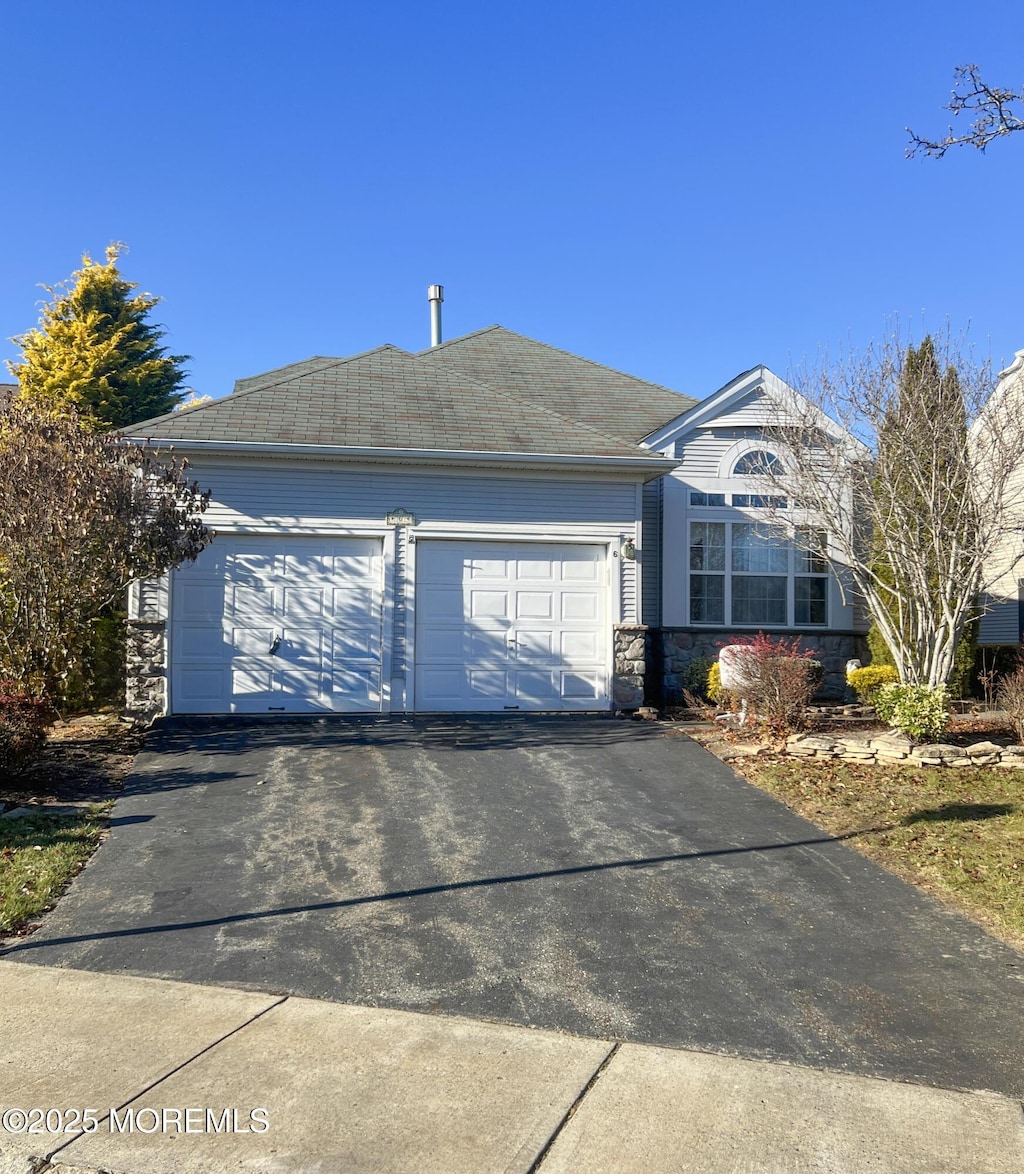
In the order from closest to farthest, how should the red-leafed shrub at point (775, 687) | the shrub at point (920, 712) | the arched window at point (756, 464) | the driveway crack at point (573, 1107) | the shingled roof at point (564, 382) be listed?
the driveway crack at point (573, 1107)
the shrub at point (920, 712)
the red-leafed shrub at point (775, 687)
the arched window at point (756, 464)
the shingled roof at point (564, 382)

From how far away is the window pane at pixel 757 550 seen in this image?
572 inches

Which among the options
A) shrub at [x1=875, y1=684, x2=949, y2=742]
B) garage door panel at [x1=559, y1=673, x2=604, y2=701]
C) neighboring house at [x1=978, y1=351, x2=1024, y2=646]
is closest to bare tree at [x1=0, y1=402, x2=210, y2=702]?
garage door panel at [x1=559, y1=673, x2=604, y2=701]

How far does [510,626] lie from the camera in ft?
41.8

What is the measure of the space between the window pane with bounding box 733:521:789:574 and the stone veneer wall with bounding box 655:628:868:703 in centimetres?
100

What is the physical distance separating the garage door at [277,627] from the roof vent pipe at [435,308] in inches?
374

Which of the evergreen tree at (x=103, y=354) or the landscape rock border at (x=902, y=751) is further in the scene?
the evergreen tree at (x=103, y=354)

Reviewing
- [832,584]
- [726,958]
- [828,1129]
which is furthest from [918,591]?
[828,1129]

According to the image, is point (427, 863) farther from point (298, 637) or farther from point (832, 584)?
point (832, 584)

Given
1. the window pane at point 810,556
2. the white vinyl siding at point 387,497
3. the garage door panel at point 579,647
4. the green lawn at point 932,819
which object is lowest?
the green lawn at point 932,819

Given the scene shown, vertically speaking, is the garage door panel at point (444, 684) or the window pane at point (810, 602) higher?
the window pane at point (810, 602)

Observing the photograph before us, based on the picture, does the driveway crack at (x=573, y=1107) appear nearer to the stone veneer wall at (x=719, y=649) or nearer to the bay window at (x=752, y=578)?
the stone veneer wall at (x=719, y=649)

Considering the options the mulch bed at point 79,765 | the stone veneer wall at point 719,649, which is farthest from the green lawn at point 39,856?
the stone veneer wall at point 719,649

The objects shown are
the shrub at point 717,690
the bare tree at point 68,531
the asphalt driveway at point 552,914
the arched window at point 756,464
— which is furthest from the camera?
the arched window at point 756,464

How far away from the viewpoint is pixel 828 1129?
3.62m
